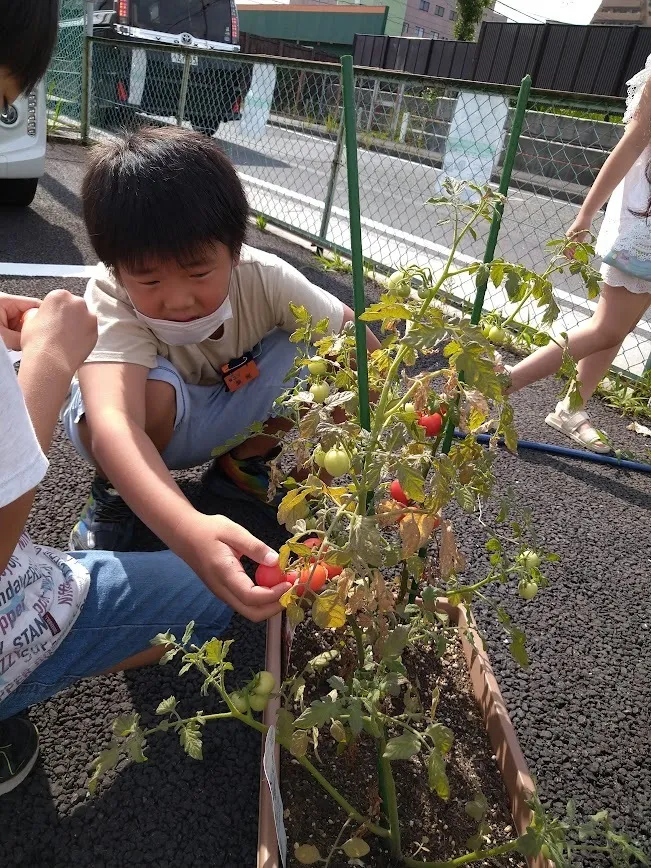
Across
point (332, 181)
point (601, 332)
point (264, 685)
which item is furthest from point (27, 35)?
point (332, 181)

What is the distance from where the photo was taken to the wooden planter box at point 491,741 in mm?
896

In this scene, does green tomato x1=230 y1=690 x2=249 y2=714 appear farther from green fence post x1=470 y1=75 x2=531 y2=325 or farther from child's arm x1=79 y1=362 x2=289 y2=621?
green fence post x1=470 y1=75 x2=531 y2=325

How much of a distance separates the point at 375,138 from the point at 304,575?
17.1ft

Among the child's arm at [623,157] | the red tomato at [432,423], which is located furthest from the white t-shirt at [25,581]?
the child's arm at [623,157]

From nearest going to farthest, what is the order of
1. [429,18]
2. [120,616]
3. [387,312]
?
→ [387,312]
[120,616]
[429,18]

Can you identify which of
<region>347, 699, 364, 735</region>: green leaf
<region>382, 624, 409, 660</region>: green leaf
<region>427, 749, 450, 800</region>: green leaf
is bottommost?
<region>427, 749, 450, 800</region>: green leaf

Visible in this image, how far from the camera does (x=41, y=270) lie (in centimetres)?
339

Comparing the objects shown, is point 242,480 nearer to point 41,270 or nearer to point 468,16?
point 41,270

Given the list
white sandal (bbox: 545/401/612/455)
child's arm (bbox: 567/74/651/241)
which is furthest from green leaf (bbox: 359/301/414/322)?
white sandal (bbox: 545/401/612/455)

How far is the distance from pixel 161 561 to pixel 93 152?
2.99 ft

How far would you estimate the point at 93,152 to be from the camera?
1.48 meters

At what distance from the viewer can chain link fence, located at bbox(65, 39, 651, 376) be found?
3.95 m

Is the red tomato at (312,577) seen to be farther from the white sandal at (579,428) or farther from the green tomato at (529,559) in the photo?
the white sandal at (579,428)

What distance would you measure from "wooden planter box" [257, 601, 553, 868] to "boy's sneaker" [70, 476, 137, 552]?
63 centimetres
